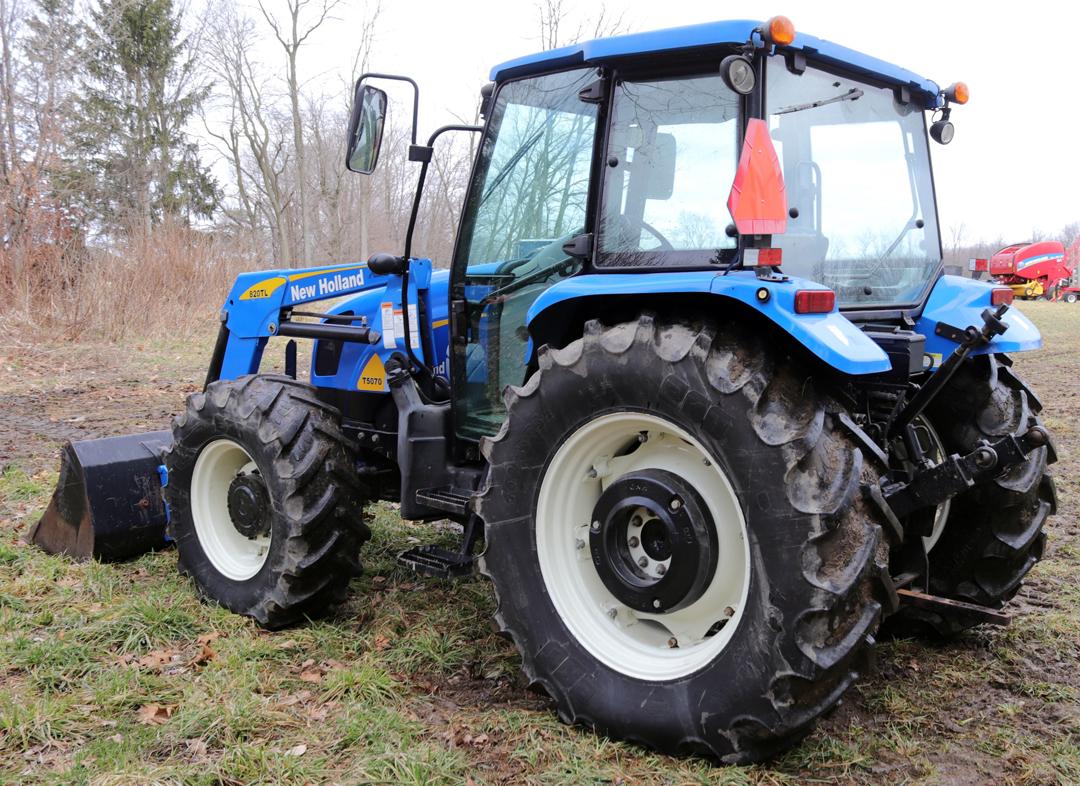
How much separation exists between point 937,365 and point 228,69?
96.4 ft

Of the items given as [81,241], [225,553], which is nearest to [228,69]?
[81,241]

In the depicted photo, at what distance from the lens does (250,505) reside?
4.18 meters

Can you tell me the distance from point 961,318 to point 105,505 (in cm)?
415

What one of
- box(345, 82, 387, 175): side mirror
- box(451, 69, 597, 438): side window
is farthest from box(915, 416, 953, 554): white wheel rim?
box(345, 82, 387, 175): side mirror

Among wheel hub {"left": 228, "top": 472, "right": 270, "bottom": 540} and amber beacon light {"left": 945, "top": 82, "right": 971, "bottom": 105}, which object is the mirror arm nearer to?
wheel hub {"left": 228, "top": 472, "right": 270, "bottom": 540}

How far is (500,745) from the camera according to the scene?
297cm

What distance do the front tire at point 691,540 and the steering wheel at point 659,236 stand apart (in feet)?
1.24

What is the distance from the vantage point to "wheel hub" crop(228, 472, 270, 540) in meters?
4.16

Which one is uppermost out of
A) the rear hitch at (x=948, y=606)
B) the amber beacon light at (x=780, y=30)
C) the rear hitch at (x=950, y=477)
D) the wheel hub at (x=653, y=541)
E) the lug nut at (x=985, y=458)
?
the amber beacon light at (x=780, y=30)

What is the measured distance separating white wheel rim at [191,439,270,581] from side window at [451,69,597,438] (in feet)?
3.87

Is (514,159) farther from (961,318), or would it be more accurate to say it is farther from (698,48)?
(961,318)

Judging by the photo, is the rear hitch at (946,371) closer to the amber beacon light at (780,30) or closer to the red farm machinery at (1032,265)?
the amber beacon light at (780,30)

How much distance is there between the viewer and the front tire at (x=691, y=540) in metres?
2.56

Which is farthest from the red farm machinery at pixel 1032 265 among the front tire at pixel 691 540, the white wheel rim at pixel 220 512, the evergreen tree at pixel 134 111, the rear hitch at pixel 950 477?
the front tire at pixel 691 540
